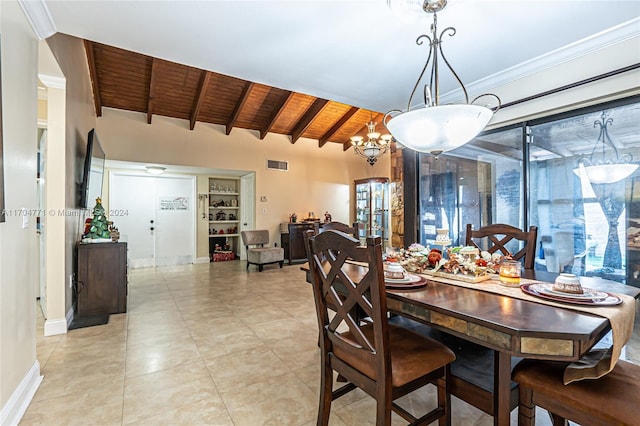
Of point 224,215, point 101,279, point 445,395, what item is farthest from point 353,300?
point 224,215

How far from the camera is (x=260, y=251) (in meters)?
6.15

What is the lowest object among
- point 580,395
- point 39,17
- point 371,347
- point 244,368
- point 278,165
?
point 244,368

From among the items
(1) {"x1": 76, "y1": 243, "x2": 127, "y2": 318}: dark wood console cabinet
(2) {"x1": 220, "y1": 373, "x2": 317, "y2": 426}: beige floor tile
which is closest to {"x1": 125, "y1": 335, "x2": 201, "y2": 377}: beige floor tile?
(2) {"x1": 220, "y1": 373, "x2": 317, "y2": 426}: beige floor tile

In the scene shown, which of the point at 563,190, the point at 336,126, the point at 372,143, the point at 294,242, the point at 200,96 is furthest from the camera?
the point at 336,126

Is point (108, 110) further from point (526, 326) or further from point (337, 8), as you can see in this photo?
point (526, 326)

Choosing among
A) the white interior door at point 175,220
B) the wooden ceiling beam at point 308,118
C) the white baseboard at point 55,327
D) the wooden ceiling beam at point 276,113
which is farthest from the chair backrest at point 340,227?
the white interior door at point 175,220

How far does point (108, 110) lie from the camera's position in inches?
219

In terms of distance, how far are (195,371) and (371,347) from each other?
1609mm

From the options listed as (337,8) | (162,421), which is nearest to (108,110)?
(337,8)

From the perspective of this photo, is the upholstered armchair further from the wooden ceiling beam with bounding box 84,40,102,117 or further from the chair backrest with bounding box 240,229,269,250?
the wooden ceiling beam with bounding box 84,40,102,117

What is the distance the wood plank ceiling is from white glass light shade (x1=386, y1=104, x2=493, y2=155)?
4.16 metres

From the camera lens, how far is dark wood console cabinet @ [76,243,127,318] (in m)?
3.33

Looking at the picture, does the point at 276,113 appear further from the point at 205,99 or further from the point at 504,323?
the point at 504,323

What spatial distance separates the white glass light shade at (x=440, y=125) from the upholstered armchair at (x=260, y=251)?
473 cm
